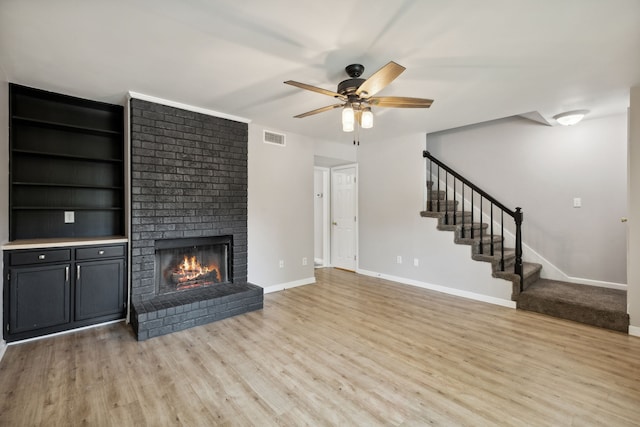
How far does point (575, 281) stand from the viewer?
4.18 m

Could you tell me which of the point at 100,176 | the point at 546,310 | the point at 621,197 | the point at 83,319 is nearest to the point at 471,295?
the point at 546,310

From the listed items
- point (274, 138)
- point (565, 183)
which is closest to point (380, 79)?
point (274, 138)

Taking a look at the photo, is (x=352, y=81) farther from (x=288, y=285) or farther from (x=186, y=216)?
(x=288, y=285)

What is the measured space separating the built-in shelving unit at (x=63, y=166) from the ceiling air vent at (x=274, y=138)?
183 cm

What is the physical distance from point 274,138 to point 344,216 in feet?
7.82

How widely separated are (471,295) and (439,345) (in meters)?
1.77

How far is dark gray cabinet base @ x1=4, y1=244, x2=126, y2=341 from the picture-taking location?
2723 mm

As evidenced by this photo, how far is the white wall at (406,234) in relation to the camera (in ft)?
13.9

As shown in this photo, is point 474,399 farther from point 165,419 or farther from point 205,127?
point 205,127

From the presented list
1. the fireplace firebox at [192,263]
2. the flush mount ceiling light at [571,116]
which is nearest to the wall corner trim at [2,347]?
the fireplace firebox at [192,263]

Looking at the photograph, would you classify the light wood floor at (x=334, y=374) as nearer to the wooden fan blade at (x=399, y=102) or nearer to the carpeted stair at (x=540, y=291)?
the carpeted stair at (x=540, y=291)

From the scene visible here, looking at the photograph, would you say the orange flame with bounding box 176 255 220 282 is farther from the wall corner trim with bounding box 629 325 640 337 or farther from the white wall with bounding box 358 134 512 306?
the wall corner trim with bounding box 629 325 640 337

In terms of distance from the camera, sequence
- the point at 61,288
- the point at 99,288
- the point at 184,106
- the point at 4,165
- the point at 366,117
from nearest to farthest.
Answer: the point at 366,117 < the point at 4,165 < the point at 61,288 < the point at 99,288 < the point at 184,106

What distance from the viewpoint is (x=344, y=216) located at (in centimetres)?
616
